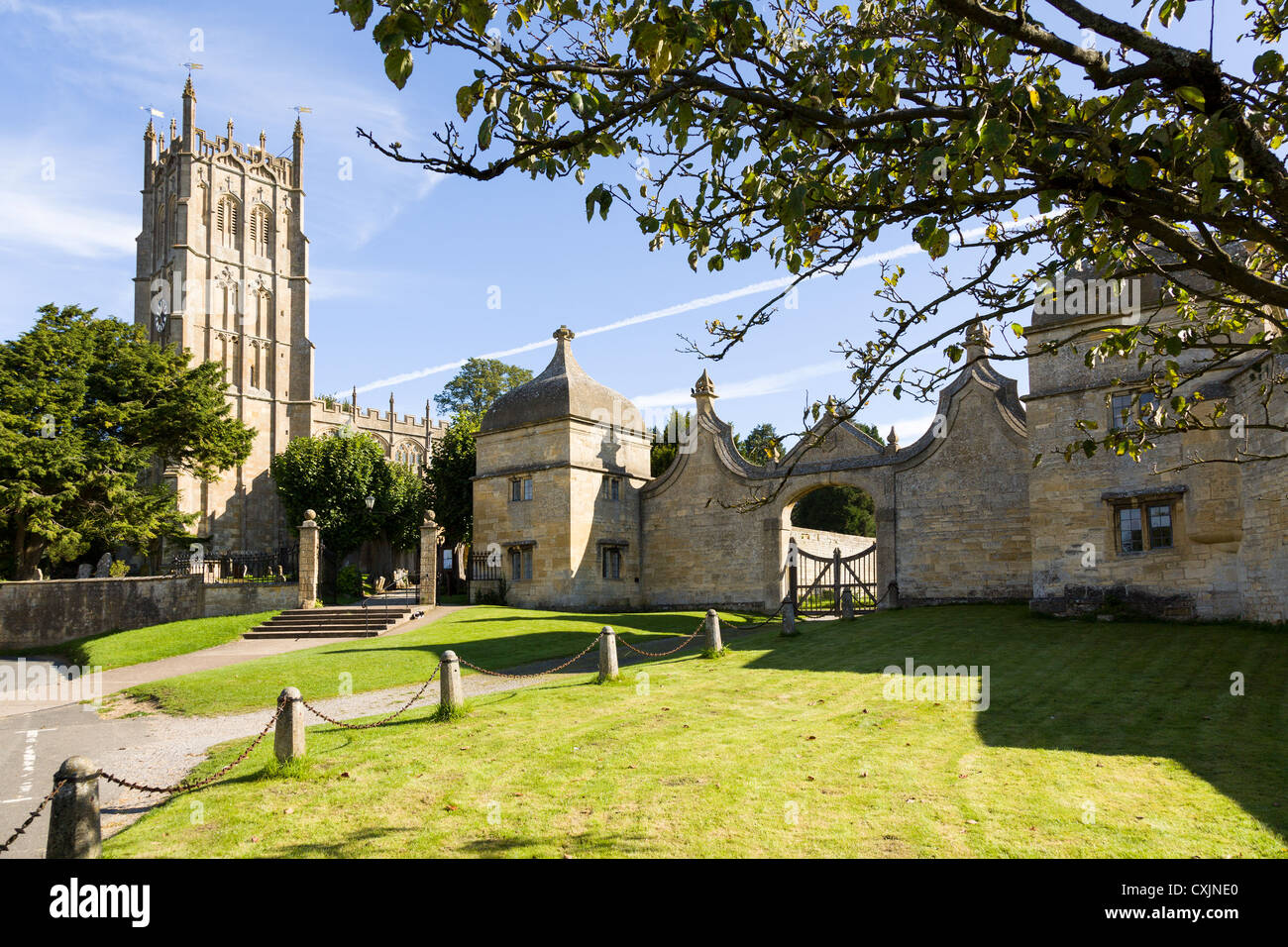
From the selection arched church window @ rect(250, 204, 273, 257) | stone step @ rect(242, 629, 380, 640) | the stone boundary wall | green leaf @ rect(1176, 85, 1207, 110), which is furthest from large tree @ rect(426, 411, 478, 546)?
green leaf @ rect(1176, 85, 1207, 110)

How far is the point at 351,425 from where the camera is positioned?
68.8 meters

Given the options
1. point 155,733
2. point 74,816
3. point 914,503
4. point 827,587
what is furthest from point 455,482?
point 74,816

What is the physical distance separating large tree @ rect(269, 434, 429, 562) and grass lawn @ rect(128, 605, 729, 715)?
71.1 ft

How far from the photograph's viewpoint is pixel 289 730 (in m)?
8.98

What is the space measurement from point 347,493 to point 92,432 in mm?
13337

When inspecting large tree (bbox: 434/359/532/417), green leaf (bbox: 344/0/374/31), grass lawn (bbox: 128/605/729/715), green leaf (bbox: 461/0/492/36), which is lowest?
grass lawn (bbox: 128/605/729/715)

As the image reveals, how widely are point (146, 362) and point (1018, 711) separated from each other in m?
38.9

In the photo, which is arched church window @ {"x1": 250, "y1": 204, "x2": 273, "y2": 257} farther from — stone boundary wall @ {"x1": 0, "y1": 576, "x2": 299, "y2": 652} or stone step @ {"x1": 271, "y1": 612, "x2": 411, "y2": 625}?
stone step @ {"x1": 271, "y1": 612, "x2": 411, "y2": 625}

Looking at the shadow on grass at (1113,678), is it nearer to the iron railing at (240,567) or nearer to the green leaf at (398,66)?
the green leaf at (398,66)

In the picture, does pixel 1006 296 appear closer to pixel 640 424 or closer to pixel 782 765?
pixel 782 765

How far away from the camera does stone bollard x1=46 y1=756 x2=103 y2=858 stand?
5984 mm

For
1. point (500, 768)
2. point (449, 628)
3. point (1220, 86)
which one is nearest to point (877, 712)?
point (500, 768)

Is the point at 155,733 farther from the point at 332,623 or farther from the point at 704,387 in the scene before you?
the point at 704,387

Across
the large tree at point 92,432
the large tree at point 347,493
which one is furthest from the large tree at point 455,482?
the large tree at point 92,432
